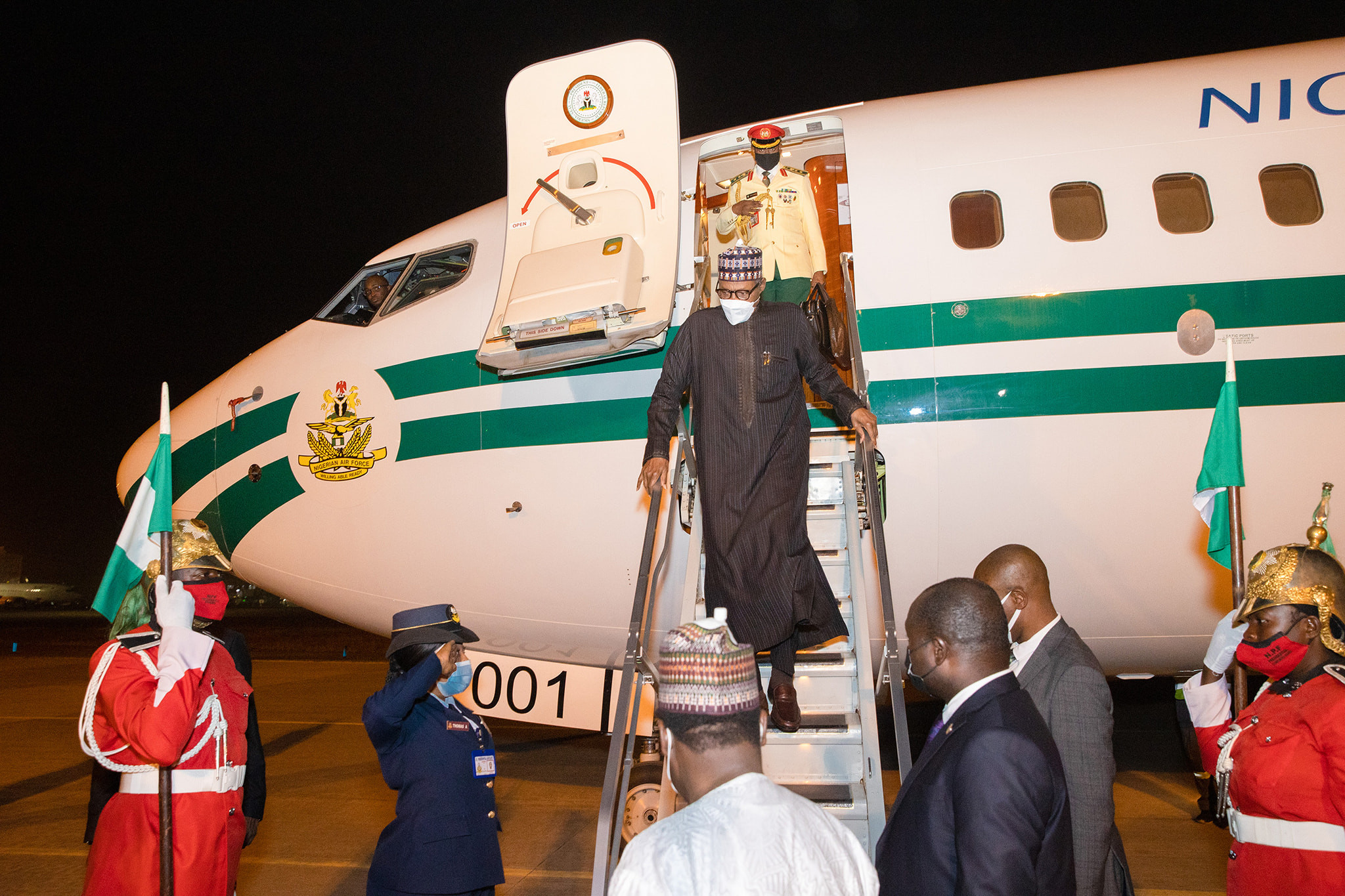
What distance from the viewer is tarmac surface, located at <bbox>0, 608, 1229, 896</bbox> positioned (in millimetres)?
5496

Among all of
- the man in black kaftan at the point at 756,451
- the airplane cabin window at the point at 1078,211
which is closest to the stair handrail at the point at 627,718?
the man in black kaftan at the point at 756,451

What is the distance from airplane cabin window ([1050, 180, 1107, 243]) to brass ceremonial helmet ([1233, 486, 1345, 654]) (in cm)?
282

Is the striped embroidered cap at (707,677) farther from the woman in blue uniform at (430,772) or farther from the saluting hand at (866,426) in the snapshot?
the saluting hand at (866,426)

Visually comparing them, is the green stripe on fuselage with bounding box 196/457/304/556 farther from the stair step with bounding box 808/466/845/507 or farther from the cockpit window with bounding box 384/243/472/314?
the stair step with bounding box 808/466/845/507

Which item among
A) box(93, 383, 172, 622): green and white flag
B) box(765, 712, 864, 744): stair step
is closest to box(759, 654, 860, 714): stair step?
box(765, 712, 864, 744): stair step

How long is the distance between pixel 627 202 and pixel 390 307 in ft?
7.17

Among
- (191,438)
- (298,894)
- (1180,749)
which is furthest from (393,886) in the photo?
(1180,749)

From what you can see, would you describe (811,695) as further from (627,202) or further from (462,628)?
(627,202)

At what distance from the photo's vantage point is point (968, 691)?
2.52 meters

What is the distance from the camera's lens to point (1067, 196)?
18.1 ft

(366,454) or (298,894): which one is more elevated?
(366,454)

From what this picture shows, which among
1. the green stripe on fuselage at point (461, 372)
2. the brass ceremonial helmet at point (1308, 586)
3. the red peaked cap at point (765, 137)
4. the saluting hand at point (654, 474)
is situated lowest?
the brass ceremonial helmet at point (1308, 586)

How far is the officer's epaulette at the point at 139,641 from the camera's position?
11.5ft

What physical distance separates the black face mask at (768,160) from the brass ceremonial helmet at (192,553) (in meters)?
3.77
